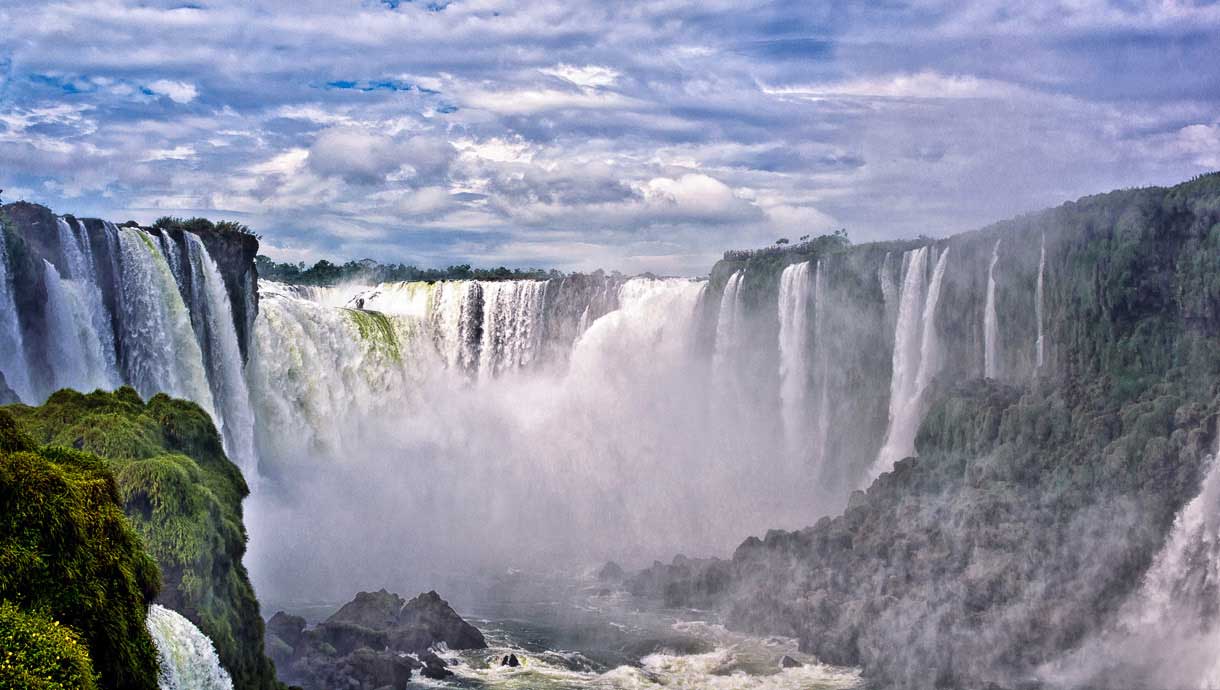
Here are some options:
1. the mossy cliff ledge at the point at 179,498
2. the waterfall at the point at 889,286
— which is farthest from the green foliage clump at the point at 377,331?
the mossy cliff ledge at the point at 179,498

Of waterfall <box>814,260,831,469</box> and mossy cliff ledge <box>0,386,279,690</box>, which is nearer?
mossy cliff ledge <box>0,386,279,690</box>

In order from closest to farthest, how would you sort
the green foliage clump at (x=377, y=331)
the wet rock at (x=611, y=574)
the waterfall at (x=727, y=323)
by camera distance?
the wet rock at (x=611, y=574) → the waterfall at (x=727, y=323) → the green foliage clump at (x=377, y=331)

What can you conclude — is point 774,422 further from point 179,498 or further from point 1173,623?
point 179,498

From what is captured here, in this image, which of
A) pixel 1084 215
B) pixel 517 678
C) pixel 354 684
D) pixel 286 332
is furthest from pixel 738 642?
pixel 286 332

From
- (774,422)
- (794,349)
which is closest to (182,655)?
(794,349)

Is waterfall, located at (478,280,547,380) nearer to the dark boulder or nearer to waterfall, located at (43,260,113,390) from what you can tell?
waterfall, located at (43,260,113,390)

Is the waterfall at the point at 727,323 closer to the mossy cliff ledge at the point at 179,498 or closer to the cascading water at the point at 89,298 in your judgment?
the cascading water at the point at 89,298

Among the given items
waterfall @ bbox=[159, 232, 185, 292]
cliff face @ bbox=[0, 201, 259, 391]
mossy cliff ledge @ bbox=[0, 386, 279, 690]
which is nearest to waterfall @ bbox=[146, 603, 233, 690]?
mossy cliff ledge @ bbox=[0, 386, 279, 690]
